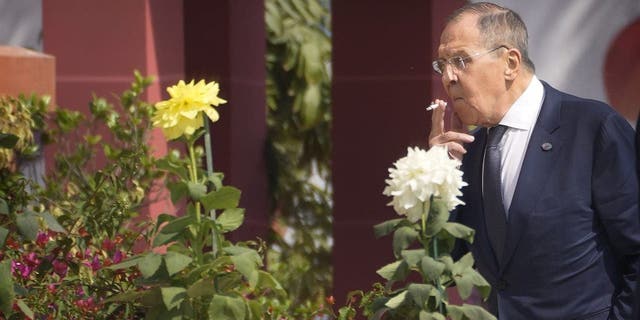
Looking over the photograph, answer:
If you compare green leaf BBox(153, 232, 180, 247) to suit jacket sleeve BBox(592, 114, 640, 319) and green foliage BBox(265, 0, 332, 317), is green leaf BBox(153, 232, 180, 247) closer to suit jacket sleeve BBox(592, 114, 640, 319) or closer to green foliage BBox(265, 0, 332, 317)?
suit jacket sleeve BBox(592, 114, 640, 319)

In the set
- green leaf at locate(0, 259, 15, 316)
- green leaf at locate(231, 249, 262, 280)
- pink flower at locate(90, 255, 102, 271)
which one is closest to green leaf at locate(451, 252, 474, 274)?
green leaf at locate(231, 249, 262, 280)

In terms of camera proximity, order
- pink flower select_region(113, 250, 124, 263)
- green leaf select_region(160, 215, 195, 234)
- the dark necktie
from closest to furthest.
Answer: green leaf select_region(160, 215, 195, 234), the dark necktie, pink flower select_region(113, 250, 124, 263)

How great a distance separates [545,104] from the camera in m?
3.88

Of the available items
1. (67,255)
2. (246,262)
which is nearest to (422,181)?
(246,262)

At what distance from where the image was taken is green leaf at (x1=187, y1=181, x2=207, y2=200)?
329 centimetres

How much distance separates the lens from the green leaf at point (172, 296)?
3.25 meters

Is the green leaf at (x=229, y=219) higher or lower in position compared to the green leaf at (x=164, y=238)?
higher

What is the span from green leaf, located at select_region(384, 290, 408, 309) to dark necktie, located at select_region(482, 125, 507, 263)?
752 millimetres

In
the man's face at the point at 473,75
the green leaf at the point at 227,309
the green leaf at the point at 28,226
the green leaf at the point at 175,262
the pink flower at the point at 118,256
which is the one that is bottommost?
the pink flower at the point at 118,256

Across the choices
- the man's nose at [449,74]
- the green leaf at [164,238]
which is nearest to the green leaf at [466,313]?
the green leaf at [164,238]

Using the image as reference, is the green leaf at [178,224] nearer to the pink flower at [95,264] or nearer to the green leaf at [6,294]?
the green leaf at [6,294]

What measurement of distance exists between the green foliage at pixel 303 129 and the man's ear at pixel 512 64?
3.98 m

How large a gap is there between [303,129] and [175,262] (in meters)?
5.03


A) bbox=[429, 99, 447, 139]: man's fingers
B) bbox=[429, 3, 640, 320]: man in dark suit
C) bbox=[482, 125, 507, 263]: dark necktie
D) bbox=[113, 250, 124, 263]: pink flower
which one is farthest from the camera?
bbox=[113, 250, 124, 263]: pink flower
